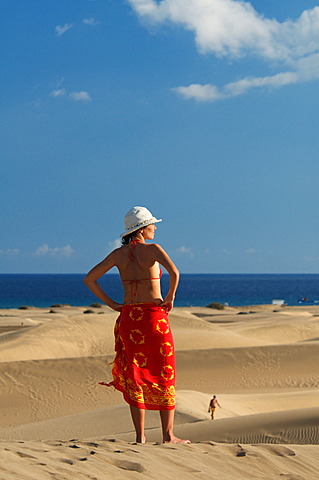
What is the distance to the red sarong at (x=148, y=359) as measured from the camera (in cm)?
606

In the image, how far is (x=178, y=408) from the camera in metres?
12.3

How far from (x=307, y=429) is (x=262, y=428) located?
1.84ft

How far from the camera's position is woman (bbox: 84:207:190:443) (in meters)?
6.05

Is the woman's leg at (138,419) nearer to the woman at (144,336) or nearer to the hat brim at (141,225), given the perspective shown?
the woman at (144,336)

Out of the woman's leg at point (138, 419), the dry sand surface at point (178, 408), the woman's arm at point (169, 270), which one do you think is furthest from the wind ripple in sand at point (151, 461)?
the woman's arm at point (169, 270)

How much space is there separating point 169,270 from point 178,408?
7002 millimetres

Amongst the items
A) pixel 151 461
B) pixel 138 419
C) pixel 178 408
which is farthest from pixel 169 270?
pixel 178 408

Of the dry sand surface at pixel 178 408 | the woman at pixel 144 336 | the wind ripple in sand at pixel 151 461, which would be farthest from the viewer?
the woman at pixel 144 336

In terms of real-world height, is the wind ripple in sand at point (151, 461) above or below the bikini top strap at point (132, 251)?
below

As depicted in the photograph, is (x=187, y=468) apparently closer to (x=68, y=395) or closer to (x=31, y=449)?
(x=31, y=449)

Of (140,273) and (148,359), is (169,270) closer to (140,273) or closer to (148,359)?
(140,273)

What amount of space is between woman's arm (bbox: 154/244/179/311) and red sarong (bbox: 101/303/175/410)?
0.50 feet

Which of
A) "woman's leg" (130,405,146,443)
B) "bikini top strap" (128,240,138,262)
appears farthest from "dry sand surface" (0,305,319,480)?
"bikini top strap" (128,240,138,262)

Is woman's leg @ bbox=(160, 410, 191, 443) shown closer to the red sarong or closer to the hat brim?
the red sarong
